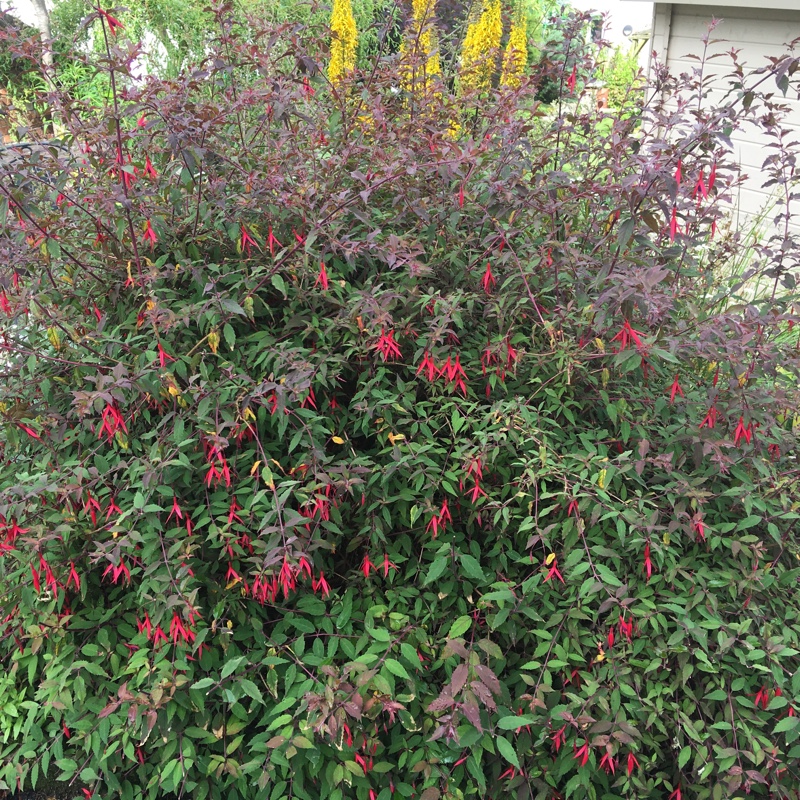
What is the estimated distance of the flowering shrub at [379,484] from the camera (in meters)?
1.60

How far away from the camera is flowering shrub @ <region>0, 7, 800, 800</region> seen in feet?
5.24

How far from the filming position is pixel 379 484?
6.09 ft

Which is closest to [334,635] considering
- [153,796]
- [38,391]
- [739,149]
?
[153,796]

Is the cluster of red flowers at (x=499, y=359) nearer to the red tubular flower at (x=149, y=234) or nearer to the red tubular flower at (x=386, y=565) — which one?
the red tubular flower at (x=386, y=565)

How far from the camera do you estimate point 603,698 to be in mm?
1547

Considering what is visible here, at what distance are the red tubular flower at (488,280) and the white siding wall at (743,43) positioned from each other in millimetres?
2788

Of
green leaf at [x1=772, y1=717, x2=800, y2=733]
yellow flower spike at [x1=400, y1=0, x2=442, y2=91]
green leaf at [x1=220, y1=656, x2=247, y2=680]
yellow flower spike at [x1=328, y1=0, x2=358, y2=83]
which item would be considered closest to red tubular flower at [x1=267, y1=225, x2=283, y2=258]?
yellow flower spike at [x1=400, y1=0, x2=442, y2=91]

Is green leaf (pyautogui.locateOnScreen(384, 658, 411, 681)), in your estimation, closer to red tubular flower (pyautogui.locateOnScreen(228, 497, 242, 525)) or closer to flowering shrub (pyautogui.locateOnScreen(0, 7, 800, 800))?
flowering shrub (pyautogui.locateOnScreen(0, 7, 800, 800))

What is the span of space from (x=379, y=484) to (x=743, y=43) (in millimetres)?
4702

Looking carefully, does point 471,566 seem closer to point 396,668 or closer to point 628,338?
point 396,668

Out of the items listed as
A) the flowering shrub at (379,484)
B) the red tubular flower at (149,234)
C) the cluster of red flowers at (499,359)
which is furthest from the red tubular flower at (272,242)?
the cluster of red flowers at (499,359)

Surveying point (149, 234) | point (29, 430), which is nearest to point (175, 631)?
point (29, 430)

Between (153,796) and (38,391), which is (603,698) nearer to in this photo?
(153,796)

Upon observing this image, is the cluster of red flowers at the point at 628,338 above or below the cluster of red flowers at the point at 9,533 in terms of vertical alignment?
above
